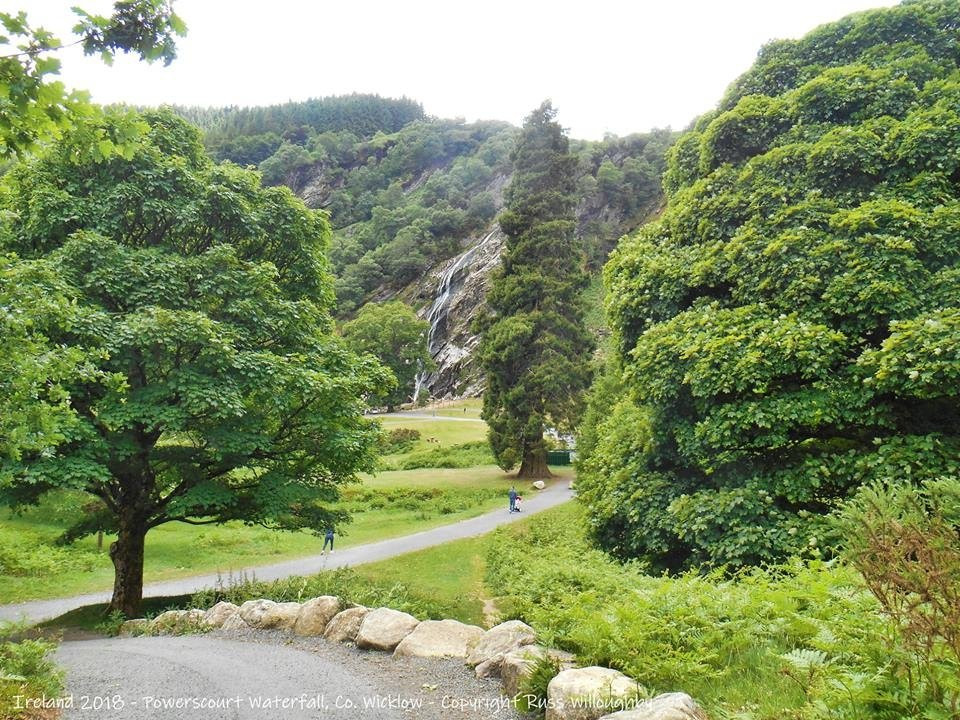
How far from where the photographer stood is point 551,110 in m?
44.4

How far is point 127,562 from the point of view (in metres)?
12.2

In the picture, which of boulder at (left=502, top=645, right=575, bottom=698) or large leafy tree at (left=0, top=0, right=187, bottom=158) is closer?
large leafy tree at (left=0, top=0, right=187, bottom=158)

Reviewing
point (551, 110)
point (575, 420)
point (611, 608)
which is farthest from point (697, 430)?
point (551, 110)

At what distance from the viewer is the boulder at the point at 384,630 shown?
8023 mm

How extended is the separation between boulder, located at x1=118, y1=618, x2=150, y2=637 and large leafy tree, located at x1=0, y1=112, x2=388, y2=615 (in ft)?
3.55

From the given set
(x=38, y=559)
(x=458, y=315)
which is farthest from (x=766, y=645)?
(x=458, y=315)

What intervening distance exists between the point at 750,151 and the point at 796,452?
6081 mm

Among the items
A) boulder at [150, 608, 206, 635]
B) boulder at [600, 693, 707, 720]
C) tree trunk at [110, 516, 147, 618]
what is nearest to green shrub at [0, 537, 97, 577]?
tree trunk at [110, 516, 147, 618]

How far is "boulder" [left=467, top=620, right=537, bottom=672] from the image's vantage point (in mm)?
6664

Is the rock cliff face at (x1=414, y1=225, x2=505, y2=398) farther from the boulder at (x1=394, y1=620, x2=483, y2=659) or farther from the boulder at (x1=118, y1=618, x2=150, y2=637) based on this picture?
the boulder at (x1=394, y1=620, x2=483, y2=659)

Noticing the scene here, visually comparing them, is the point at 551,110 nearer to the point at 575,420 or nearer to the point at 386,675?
the point at 575,420

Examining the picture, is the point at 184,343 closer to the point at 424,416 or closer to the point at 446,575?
the point at 446,575

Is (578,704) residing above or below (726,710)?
below

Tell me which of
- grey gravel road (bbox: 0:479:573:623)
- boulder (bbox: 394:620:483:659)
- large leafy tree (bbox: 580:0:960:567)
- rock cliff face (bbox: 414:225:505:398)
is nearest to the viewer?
boulder (bbox: 394:620:483:659)
